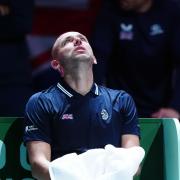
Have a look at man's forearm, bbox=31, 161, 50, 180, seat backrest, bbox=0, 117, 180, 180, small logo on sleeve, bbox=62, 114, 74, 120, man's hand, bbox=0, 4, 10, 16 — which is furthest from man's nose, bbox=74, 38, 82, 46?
man's hand, bbox=0, 4, 10, 16

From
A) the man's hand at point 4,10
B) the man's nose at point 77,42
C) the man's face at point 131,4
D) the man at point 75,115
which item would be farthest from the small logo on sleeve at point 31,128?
the man's face at point 131,4

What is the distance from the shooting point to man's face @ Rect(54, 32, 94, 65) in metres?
3.90

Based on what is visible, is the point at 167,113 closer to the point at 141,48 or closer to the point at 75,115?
the point at 141,48

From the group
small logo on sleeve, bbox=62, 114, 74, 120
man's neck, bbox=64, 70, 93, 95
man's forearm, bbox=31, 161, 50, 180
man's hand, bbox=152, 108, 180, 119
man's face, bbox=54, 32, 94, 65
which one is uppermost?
man's face, bbox=54, 32, 94, 65

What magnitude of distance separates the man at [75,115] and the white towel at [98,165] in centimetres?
17

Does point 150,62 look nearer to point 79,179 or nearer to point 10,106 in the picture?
point 10,106

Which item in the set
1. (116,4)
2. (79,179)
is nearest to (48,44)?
(116,4)

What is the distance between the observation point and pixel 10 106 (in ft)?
16.2

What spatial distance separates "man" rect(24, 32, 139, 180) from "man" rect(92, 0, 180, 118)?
1.09 metres

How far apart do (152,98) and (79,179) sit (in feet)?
5.05

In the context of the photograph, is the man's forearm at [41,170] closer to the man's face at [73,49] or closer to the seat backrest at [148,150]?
the seat backrest at [148,150]

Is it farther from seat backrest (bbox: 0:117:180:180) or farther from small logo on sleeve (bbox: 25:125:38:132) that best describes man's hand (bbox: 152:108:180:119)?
small logo on sleeve (bbox: 25:125:38:132)

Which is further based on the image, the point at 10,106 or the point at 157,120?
the point at 10,106

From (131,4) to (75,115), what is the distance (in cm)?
136
